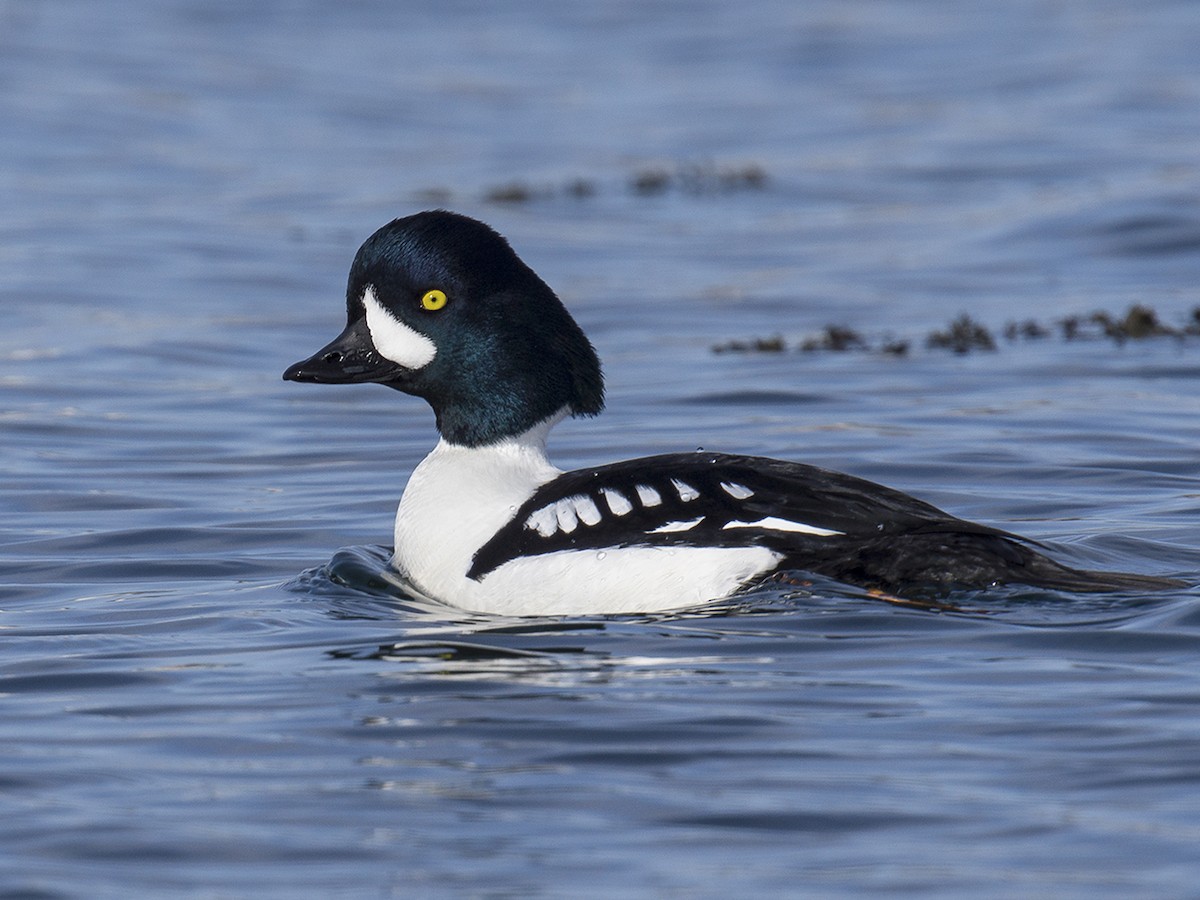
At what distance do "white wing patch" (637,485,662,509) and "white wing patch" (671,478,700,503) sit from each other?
0.07 meters

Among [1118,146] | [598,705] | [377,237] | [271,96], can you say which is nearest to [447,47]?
[271,96]

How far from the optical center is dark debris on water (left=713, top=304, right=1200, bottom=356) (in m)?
13.0

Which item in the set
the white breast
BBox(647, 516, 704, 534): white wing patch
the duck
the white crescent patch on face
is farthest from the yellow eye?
BBox(647, 516, 704, 534): white wing patch

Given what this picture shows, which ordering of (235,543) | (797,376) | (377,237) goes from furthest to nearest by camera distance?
(797,376) < (235,543) < (377,237)

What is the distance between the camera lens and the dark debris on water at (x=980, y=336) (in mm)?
12977

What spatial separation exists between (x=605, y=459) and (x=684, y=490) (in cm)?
363

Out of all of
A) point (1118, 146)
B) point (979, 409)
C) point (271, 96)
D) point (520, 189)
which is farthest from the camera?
point (271, 96)

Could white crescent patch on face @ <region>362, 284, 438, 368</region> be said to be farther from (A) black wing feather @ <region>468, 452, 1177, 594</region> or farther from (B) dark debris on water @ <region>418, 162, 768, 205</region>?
(B) dark debris on water @ <region>418, 162, 768, 205</region>

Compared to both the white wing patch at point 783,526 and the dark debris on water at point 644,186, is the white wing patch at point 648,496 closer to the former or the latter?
the white wing patch at point 783,526

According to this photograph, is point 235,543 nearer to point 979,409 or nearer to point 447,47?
point 979,409

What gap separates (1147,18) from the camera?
2989 centimetres

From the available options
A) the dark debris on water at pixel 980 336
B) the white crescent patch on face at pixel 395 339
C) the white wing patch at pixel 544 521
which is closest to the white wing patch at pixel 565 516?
the white wing patch at pixel 544 521

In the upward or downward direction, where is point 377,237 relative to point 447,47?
downward

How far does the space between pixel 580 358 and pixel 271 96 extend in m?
19.2
